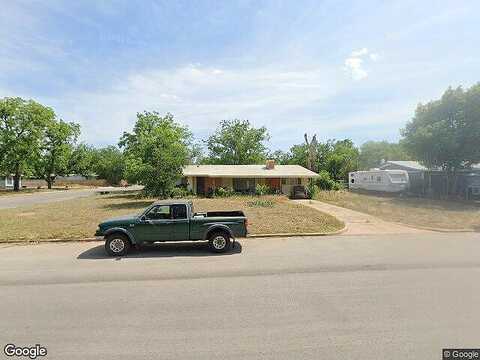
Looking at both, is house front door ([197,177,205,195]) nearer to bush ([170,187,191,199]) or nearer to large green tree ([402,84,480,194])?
bush ([170,187,191,199])

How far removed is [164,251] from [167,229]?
82 centimetres

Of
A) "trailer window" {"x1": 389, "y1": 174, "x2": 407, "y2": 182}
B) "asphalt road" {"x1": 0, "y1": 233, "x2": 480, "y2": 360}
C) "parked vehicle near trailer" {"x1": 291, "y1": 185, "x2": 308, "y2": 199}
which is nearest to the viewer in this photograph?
"asphalt road" {"x1": 0, "y1": 233, "x2": 480, "y2": 360}

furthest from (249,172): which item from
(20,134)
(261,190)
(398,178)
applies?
(20,134)

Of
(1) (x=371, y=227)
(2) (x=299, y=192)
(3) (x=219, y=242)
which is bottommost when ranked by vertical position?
(1) (x=371, y=227)

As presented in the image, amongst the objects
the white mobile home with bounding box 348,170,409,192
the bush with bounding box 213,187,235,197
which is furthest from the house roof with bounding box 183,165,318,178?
the white mobile home with bounding box 348,170,409,192

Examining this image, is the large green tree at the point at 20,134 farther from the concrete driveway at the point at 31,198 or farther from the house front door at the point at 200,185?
the house front door at the point at 200,185

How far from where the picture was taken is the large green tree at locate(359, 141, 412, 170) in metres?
66.8

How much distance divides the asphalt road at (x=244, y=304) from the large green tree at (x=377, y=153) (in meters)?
61.7

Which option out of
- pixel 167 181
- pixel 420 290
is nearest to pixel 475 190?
pixel 167 181

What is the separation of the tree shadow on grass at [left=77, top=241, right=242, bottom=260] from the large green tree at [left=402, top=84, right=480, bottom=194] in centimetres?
2569

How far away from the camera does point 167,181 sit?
2698 centimetres

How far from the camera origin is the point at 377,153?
71438 millimetres

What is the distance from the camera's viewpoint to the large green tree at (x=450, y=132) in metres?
28.7

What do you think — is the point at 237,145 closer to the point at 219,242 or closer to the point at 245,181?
the point at 245,181
